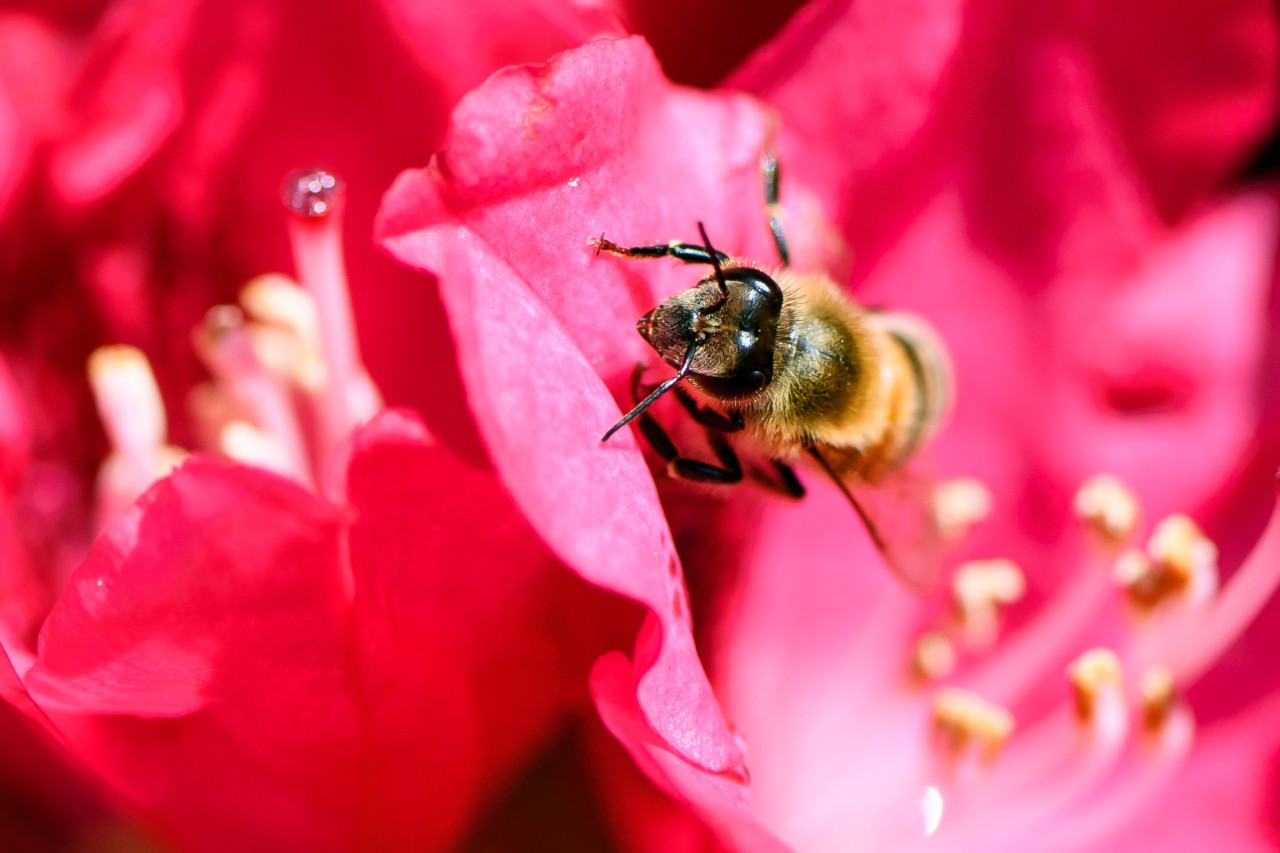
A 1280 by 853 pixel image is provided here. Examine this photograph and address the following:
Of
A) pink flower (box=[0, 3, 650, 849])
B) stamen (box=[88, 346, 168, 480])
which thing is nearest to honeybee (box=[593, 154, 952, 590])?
pink flower (box=[0, 3, 650, 849])

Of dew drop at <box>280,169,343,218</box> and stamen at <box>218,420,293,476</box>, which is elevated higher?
dew drop at <box>280,169,343,218</box>

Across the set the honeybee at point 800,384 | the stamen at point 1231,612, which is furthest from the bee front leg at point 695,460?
the stamen at point 1231,612

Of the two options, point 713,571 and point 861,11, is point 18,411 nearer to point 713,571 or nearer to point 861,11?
point 713,571

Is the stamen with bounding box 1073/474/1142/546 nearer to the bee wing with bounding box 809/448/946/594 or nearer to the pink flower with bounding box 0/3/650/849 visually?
the bee wing with bounding box 809/448/946/594

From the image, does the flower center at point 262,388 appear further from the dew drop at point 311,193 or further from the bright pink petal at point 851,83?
the bright pink petal at point 851,83

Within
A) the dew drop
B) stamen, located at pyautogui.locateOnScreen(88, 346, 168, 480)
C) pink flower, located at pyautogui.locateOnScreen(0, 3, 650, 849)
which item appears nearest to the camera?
pink flower, located at pyautogui.locateOnScreen(0, 3, 650, 849)

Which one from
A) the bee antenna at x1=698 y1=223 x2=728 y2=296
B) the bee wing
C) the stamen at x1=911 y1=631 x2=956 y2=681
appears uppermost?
the bee antenna at x1=698 y1=223 x2=728 y2=296

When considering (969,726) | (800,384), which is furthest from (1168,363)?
(800,384)

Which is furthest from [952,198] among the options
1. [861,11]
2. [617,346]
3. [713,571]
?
[617,346]
